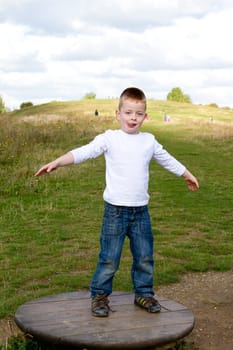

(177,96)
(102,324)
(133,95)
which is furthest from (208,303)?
(177,96)

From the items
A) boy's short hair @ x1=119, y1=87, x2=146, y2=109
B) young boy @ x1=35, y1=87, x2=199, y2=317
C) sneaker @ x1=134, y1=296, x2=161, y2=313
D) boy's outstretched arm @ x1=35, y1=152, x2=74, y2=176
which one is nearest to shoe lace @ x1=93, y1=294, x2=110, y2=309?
young boy @ x1=35, y1=87, x2=199, y2=317

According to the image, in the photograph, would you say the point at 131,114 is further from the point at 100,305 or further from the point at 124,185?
the point at 100,305

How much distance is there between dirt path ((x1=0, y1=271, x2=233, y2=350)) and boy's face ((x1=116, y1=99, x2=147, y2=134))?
2085 millimetres

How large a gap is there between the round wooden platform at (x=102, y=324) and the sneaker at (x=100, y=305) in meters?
0.05

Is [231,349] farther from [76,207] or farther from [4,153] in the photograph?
[4,153]

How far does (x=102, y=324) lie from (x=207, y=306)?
1.94 meters

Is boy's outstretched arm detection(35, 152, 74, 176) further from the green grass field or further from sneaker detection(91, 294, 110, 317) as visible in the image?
the green grass field

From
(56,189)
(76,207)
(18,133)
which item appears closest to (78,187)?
(56,189)

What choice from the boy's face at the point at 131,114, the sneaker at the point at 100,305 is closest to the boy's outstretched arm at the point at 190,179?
the boy's face at the point at 131,114

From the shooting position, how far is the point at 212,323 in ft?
19.2

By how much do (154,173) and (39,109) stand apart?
134ft

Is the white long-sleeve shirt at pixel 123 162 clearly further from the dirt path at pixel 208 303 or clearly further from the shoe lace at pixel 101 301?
the dirt path at pixel 208 303

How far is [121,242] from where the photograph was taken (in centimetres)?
514

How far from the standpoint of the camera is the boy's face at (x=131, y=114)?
4.90 meters
